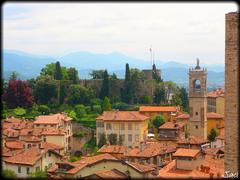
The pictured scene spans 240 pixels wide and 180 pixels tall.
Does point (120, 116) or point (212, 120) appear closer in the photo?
point (120, 116)

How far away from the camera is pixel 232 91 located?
9.43 meters

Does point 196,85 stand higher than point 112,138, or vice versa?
point 196,85

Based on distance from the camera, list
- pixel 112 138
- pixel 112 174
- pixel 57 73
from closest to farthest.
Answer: pixel 112 174, pixel 112 138, pixel 57 73

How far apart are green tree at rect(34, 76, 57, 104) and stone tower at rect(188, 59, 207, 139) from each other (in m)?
10.7

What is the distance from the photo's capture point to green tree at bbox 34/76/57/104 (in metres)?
38.3

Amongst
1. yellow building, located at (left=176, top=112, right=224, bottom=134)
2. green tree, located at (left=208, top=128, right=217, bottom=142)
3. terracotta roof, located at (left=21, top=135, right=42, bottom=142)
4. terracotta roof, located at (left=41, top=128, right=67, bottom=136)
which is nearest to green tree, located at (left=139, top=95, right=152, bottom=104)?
yellow building, located at (left=176, top=112, right=224, bottom=134)

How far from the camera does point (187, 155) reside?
19.4 m

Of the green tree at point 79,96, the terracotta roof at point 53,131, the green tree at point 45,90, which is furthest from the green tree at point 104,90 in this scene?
the terracotta roof at point 53,131

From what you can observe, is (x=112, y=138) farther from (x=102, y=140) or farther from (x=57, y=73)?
(x=57, y=73)

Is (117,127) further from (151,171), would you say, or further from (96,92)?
(151,171)

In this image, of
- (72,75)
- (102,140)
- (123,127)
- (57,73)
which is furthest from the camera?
(72,75)

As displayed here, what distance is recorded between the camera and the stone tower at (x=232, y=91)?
30.2 feet

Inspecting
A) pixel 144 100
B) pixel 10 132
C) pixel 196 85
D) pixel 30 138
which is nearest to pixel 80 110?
pixel 10 132

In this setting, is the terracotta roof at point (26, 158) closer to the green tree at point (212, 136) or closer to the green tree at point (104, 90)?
the green tree at point (212, 136)
